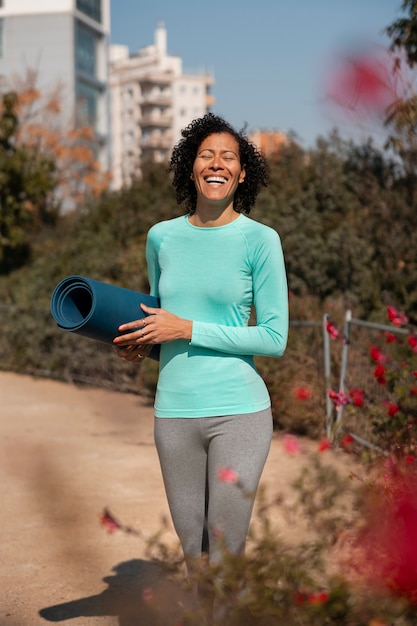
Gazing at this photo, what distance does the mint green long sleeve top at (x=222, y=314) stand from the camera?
3119 millimetres

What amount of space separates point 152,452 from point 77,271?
21.3 ft

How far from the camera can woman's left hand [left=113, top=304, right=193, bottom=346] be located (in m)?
3.11

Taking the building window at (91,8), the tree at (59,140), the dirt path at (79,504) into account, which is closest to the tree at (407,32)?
the dirt path at (79,504)

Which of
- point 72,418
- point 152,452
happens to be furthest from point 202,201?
point 72,418

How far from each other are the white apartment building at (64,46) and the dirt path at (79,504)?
140 feet

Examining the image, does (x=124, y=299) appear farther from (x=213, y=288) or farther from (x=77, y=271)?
(x=77, y=271)

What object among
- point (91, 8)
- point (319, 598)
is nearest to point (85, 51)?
point (91, 8)

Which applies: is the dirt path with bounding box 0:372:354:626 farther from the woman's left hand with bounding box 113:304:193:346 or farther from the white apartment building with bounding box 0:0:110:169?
the white apartment building with bounding box 0:0:110:169

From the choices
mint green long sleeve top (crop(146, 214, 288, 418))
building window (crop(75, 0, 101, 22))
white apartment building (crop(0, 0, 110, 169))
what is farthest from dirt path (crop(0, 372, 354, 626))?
building window (crop(75, 0, 101, 22))

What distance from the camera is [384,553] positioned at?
1.96 meters

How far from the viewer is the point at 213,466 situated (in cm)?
319

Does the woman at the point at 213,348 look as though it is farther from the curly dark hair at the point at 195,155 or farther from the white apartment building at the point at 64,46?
the white apartment building at the point at 64,46

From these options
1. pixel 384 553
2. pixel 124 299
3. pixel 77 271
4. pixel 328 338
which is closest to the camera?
pixel 384 553

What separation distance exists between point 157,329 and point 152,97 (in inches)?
4167
